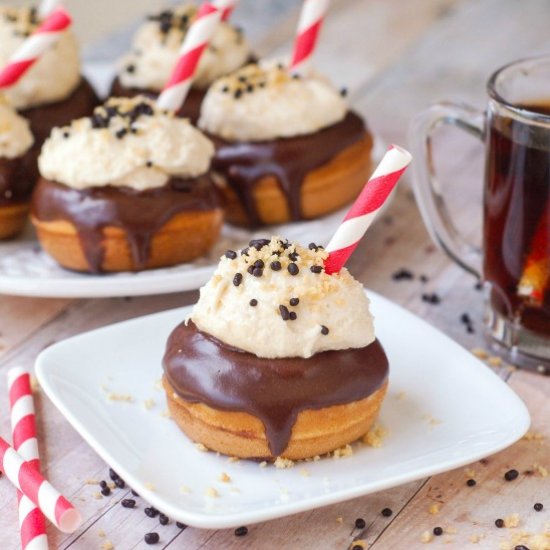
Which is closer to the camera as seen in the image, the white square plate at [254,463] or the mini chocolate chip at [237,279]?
the white square plate at [254,463]

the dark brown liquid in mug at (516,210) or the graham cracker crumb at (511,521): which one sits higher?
the dark brown liquid in mug at (516,210)

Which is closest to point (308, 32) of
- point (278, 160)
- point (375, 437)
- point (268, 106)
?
point (268, 106)

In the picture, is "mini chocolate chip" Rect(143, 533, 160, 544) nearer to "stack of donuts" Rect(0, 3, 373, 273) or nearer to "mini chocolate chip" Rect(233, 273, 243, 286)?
"mini chocolate chip" Rect(233, 273, 243, 286)

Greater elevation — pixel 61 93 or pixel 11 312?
pixel 61 93

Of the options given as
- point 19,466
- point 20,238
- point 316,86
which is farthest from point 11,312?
point 316,86

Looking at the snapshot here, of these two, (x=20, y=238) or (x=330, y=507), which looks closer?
(x=330, y=507)

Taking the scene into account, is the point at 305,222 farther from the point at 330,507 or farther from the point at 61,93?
the point at 330,507

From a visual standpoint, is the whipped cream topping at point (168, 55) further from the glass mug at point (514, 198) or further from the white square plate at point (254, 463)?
the white square plate at point (254, 463)

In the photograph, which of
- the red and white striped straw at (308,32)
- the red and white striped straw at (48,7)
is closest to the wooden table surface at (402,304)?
the red and white striped straw at (308,32)
